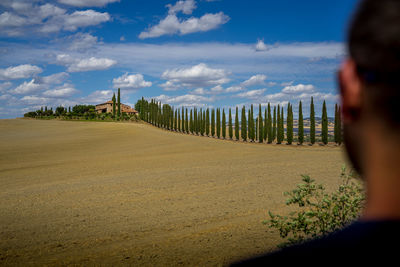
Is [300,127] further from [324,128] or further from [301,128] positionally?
[324,128]

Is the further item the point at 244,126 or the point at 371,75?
the point at 244,126

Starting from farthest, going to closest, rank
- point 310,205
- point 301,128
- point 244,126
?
point 244,126 < point 301,128 < point 310,205

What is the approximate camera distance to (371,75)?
70 cm

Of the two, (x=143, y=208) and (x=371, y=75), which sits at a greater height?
(x=371, y=75)

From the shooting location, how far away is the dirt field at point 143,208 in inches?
348

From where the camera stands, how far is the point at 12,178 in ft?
72.5

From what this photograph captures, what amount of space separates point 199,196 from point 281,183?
17.6 feet

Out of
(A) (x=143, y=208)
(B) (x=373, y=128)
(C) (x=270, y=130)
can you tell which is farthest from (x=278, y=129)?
(B) (x=373, y=128)

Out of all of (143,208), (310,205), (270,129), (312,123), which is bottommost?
(143,208)

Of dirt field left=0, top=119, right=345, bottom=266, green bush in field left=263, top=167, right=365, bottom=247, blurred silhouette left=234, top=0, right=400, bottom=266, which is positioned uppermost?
blurred silhouette left=234, top=0, right=400, bottom=266

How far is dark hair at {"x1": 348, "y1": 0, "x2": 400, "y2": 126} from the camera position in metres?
0.67

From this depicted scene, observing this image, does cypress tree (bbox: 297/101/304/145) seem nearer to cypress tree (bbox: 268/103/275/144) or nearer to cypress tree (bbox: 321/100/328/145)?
cypress tree (bbox: 321/100/328/145)

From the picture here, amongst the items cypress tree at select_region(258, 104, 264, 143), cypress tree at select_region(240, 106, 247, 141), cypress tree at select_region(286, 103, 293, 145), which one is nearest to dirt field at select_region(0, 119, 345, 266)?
cypress tree at select_region(286, 103, 293, 145)

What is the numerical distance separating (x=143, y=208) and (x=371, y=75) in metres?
13.5
